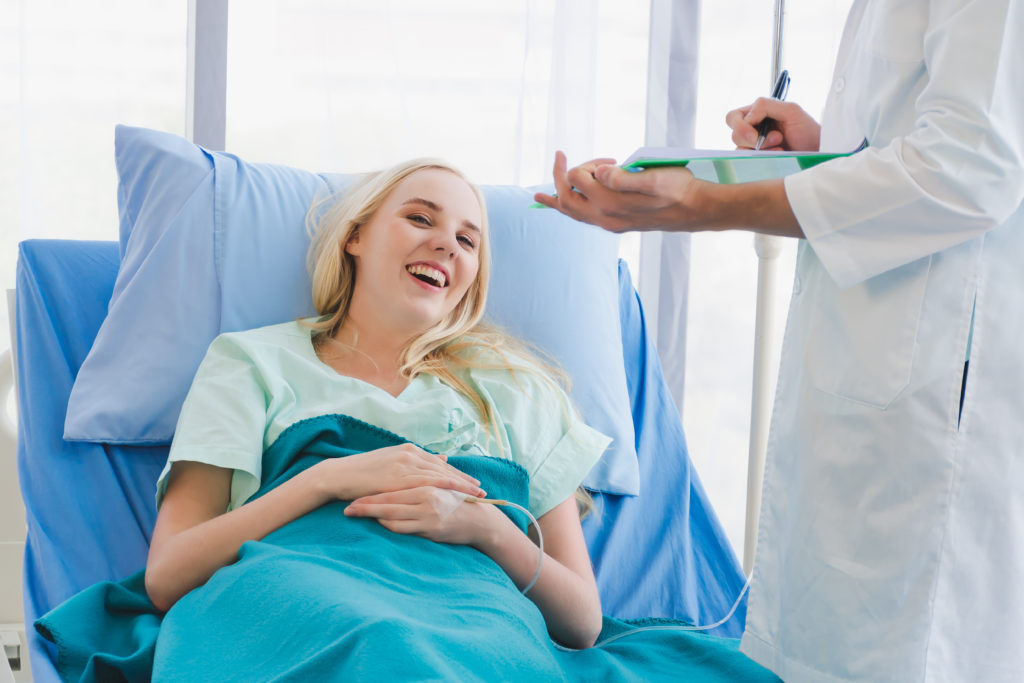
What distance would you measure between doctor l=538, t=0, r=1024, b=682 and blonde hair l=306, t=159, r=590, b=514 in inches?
18.4

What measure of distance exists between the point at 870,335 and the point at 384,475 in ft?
1.89

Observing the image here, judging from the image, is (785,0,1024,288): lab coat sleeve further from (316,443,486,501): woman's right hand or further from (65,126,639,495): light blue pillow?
(65,126,639,495): light blue pillow

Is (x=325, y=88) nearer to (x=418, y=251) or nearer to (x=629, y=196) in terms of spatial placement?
(x=418, y=251)

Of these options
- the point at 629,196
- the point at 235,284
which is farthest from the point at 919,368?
the point at 235,284

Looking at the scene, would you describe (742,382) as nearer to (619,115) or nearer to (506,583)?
(619,115)

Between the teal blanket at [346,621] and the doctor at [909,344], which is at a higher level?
the doctor at [909,344]

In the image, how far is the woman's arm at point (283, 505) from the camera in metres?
1.18

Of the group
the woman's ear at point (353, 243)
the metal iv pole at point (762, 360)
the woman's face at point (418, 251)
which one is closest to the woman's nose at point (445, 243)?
the woman's face at point (418, 251)

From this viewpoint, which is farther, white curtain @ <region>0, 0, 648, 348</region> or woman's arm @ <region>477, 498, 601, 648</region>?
white curtain @ <region>0, 0, 648, 348</region>

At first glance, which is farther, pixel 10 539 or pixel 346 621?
pixel 10 539

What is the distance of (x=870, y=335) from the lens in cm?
106

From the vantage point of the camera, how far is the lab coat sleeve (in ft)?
3.04

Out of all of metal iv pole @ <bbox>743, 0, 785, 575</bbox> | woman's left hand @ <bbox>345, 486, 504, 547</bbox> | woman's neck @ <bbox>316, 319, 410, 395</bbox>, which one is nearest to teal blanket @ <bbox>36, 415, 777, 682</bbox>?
woman's left hand @ <bbox>345, 486, 504, 547</bbox>

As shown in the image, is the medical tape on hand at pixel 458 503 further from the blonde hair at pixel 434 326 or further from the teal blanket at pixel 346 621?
the blonde hair at pixel 434 326
